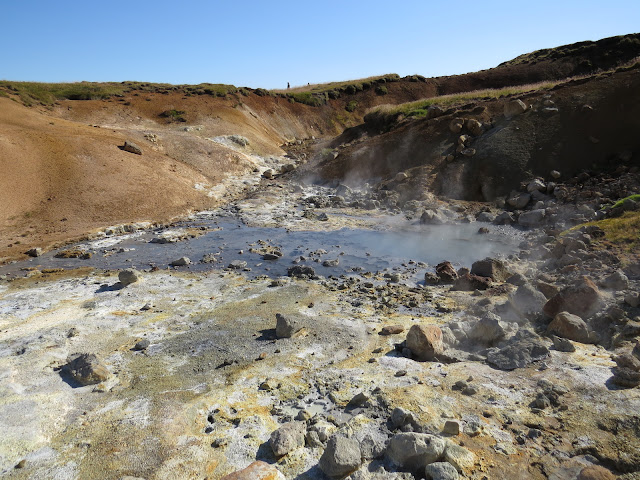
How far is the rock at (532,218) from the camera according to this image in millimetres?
15227

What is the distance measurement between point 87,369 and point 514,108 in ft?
70.7

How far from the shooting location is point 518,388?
570 centimetres

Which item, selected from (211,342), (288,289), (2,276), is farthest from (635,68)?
(2,276)

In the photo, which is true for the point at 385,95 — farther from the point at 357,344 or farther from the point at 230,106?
the point at 357,344

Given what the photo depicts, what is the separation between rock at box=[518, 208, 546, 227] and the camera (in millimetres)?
15227

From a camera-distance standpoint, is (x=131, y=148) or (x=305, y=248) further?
(x=131, y=148)

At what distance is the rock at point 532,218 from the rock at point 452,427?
12246mm

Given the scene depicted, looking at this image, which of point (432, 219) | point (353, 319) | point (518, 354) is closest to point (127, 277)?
point (353, 319)

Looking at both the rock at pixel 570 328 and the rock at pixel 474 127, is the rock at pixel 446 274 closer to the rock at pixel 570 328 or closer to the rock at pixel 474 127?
the rock at pixel 570 328

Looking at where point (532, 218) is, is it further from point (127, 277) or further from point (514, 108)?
point (127, 277)

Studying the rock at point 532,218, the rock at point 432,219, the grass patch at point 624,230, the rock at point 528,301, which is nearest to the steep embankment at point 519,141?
the rock at point 432,219

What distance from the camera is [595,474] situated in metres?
4.00

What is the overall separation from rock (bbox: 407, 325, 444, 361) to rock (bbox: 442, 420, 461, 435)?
1.81 metres

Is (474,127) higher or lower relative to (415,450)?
higher
